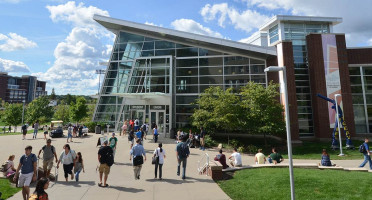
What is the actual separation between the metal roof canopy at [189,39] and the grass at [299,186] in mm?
16585

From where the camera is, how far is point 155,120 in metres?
23.8

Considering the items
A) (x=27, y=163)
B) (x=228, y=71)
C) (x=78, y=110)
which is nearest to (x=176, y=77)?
(x=228, y=71)

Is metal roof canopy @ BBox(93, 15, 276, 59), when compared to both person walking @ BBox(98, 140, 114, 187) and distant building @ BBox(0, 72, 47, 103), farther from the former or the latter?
distant building @ BBox(0, 72, 47, 103)

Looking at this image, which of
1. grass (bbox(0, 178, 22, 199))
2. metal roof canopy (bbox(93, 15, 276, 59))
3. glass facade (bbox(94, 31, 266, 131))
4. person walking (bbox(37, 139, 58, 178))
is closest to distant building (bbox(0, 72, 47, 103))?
metal roof canopy (bbox(93, 15, 276, 59))

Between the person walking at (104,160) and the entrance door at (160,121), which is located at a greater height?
the entrance door at (160,121)

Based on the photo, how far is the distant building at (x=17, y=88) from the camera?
12669 centimetres

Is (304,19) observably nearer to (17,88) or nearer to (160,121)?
(160,121)

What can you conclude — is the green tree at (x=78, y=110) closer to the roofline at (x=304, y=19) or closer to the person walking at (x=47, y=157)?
the person walking at (x=47, y=157)

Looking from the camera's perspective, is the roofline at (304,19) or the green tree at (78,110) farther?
the green tree at (78,110)

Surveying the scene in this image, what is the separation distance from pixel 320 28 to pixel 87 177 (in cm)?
3260

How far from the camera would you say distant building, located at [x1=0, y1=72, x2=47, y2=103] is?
127 metres

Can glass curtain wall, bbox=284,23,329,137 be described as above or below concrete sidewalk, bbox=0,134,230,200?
above

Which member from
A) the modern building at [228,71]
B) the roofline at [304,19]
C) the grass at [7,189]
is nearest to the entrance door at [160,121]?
the modern building at [228,71]

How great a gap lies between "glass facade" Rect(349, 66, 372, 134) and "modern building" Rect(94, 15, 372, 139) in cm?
8
